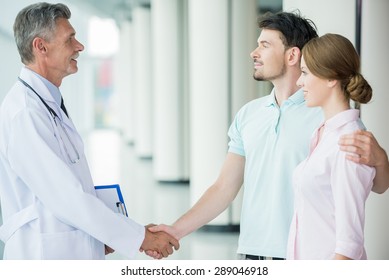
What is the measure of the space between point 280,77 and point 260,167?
36 cm

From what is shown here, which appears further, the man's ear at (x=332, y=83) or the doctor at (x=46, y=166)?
the doctor at (x=46, y=166)

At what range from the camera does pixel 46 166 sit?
2.20 m

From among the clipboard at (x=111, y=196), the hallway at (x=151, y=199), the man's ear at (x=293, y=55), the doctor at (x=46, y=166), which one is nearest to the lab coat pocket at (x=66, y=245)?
the doctor at (x=46, y=166)

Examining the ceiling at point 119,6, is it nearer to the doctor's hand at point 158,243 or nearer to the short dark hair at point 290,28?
the doctor's hand at point 158,243

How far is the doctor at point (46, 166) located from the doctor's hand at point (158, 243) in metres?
0.18

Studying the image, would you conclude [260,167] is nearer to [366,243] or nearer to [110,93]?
[366,243]

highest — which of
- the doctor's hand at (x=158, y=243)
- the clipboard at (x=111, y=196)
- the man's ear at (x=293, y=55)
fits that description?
the man's ear at (x=293, y=55)

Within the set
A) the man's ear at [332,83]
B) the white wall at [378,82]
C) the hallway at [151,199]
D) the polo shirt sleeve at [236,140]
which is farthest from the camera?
the hallway at [151,199]

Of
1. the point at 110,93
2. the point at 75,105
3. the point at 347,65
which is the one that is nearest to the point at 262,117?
the point at 347,65

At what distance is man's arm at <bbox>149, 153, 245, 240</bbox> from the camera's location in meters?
2.64

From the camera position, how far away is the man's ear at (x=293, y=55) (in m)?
2.41

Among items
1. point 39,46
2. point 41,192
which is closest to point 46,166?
point 41,192

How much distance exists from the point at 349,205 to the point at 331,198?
0.35 ft

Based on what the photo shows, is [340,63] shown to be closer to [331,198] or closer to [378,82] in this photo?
[331,198]
